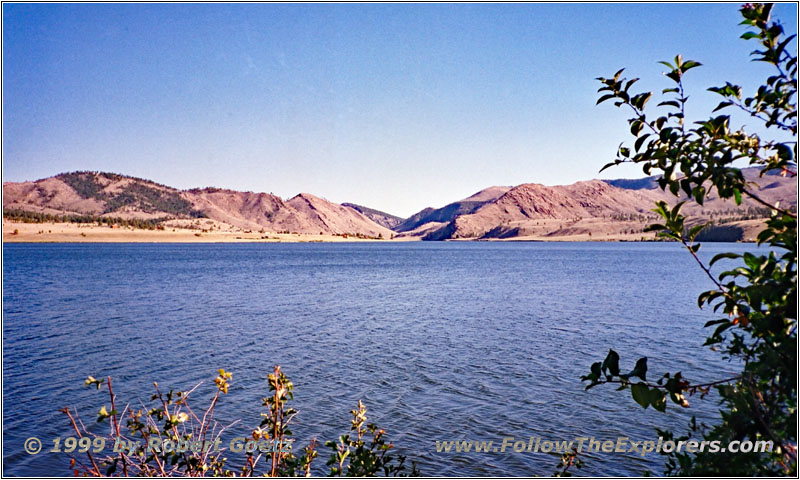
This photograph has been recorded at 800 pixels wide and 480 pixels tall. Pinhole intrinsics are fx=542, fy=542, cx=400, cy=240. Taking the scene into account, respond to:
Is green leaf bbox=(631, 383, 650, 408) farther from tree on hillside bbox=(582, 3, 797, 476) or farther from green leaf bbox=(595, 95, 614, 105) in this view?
green leaf bbox=(595, 95, 614, 105)

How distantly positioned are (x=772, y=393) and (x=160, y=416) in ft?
19.4

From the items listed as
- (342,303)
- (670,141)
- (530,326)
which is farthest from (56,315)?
(670,141)

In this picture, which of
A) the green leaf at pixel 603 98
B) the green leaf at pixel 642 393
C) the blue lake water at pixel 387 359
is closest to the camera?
the green leaf at pixel 642 393

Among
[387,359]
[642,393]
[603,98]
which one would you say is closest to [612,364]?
[642,393]

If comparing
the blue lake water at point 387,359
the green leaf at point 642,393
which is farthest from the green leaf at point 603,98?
the blue lake water at point 387,359

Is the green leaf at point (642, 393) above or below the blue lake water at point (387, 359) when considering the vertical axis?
above

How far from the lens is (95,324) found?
94.1ft

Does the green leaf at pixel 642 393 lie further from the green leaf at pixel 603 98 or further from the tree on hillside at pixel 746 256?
the green leaf at pixel 603 98

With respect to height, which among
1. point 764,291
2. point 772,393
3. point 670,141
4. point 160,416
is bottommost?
point 160,416

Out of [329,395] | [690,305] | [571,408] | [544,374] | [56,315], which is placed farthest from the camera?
[690,305]

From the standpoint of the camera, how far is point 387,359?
20578mm

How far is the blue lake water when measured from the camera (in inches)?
525

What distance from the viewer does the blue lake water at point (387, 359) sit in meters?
13.3

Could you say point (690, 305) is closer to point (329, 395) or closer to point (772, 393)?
point (329, 395)
